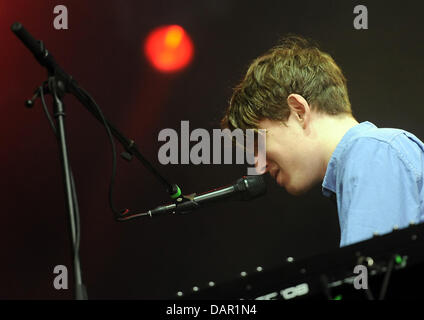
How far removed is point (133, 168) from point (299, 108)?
1.42 meters

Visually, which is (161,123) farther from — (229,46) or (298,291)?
(298,291)

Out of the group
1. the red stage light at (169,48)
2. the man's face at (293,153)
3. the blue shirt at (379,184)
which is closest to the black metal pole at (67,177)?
the blue shirt at (379,184)

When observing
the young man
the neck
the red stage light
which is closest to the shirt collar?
the young man

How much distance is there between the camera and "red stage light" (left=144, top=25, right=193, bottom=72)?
293 centimetres

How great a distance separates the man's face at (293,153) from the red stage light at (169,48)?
1.12m

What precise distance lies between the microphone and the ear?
308 mm

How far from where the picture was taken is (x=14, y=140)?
2990 mm

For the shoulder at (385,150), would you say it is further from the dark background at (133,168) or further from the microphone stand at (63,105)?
the dark background at (133,168)

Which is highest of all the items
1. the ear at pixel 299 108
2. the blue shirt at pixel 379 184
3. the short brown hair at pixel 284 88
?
the short brown hair at pixel 284 88

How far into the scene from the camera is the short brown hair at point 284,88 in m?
1.93

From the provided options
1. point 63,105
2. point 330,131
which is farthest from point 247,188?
point 63,105

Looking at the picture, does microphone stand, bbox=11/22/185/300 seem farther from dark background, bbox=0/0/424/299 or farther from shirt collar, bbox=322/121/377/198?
dark background, bbox=0/0/424/299

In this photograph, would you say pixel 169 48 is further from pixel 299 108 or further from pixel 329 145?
pixel 329 145

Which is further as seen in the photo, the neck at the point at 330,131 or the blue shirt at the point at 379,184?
Result: the neck at the point at 330,131
